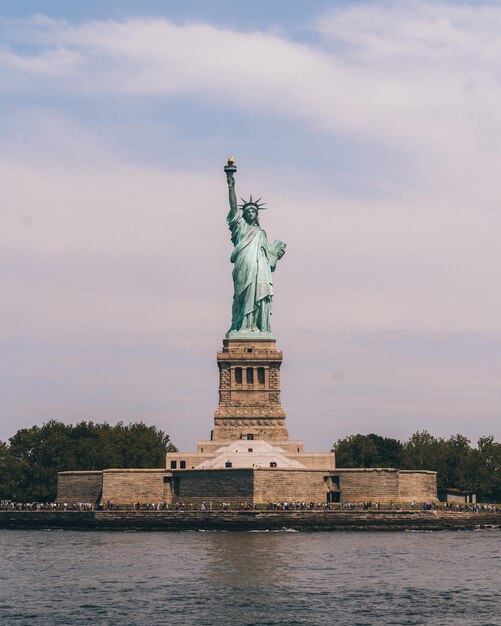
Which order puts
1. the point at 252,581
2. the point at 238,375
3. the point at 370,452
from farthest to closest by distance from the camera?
the point at 370,452 → the point at 238,375 → the point at 252,581

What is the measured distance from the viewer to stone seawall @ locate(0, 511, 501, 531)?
8044cm

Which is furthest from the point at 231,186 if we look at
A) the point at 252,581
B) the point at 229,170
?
the point at 252,581

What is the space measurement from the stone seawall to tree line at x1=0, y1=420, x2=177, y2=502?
17.2m

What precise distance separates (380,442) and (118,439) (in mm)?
23577

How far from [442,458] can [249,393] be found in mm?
24672

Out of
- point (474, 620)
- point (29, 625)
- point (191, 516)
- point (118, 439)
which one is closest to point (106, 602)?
point (29, 625)

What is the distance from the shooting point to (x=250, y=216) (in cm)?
9556

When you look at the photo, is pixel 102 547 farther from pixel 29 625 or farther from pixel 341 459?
pixel 341 459

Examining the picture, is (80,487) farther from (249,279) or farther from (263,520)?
(249,279)

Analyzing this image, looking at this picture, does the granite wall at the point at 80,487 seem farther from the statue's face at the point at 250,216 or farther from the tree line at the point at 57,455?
the statue's face at the point at 250,216

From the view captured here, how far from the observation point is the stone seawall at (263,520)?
80.4 metres

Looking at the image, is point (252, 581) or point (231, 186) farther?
point (231, 186)

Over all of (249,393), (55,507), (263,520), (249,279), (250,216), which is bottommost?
(263,520)

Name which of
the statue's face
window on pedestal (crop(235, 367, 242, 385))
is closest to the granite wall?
window on pedestal (crop(235, 367, 242, 385))
